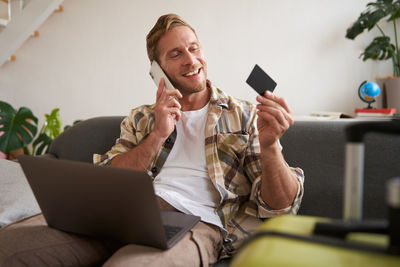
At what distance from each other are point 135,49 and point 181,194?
74.7 inches

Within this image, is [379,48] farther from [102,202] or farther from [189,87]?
[102,202]

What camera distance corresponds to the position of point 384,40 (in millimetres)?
2078

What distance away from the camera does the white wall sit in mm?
2307

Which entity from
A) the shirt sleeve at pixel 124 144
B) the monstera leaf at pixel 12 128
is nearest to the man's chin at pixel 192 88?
the shirt sleeve at pixel 124 144

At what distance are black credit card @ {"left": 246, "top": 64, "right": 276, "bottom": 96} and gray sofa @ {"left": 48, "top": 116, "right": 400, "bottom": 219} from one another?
426mm

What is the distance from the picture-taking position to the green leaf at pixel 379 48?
6.79 feet

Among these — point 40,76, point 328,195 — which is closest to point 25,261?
point 328,195

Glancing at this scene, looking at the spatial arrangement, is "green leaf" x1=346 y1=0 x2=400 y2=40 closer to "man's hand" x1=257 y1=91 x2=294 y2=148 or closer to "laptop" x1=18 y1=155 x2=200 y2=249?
"man's hand" x1=257 y1=91 x2=294 y2=148

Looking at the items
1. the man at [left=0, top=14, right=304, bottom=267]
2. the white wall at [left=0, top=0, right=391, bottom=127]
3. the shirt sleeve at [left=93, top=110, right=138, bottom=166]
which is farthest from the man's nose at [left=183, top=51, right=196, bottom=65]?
the white wall at [left=0, top=0, right=391, bottom=127]

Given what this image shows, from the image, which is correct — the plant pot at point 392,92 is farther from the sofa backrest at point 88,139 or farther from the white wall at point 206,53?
the sofa backrest at point 88,139

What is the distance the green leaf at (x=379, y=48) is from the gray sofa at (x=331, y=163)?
1066mm

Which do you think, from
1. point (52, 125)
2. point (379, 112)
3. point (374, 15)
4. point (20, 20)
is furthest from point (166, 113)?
point (20, 20)

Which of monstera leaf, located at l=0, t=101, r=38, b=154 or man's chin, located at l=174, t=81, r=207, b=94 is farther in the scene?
monstera leaf, located at l=0, t=101, r=38, b=154

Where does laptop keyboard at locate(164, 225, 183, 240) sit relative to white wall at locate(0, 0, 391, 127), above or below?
below
